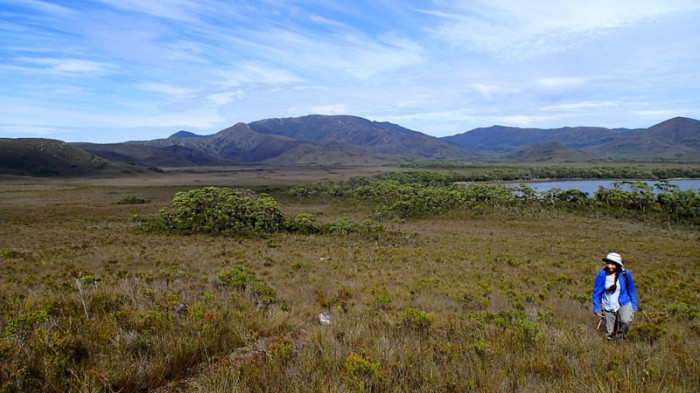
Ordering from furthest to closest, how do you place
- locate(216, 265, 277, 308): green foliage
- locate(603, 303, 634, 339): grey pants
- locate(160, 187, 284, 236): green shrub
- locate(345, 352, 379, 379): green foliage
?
locate(160, 187, 284, 236): green shrub, locate(216, 265, 277, 308): green foliage, locate(603, 303, 634, 339): grey pants, locate(345, 352, 379, 379): green foliage

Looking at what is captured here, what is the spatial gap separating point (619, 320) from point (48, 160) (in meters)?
209

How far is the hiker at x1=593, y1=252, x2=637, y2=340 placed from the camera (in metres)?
6.32

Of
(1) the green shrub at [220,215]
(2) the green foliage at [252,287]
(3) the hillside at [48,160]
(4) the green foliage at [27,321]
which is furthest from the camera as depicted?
(3) the hillside at [48,160]

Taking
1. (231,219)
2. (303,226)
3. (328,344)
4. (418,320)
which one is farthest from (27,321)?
(303,226)

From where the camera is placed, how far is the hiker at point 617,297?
6324 millimetres

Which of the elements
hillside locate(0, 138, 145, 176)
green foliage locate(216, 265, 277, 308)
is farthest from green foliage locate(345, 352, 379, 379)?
hillside locate(0, 138, 145, 176)

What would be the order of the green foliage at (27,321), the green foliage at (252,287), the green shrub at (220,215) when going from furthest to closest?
1. the green shrub at (220,215)
2. the green foliage at (252,287)
3. the green foliage at (27,321)

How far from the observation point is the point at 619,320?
6.45 meters

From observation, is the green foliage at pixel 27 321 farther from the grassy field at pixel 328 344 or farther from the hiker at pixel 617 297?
the hiker at pixel 617 297

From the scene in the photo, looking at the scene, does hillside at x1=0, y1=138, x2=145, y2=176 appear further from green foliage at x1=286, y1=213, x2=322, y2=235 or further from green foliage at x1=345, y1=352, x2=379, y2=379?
green foliage at x1=345, y1=352, x2=379, y2=379

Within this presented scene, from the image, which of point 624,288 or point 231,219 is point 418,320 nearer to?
point 624,288

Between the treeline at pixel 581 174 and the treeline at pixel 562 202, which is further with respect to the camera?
the treeline at pixel 581 174

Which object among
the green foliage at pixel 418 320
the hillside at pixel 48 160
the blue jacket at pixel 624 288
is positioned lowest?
the green foliage at pixel 418 320

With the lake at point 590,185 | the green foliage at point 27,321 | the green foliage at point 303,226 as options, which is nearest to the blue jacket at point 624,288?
the green foliage at point 27,321
